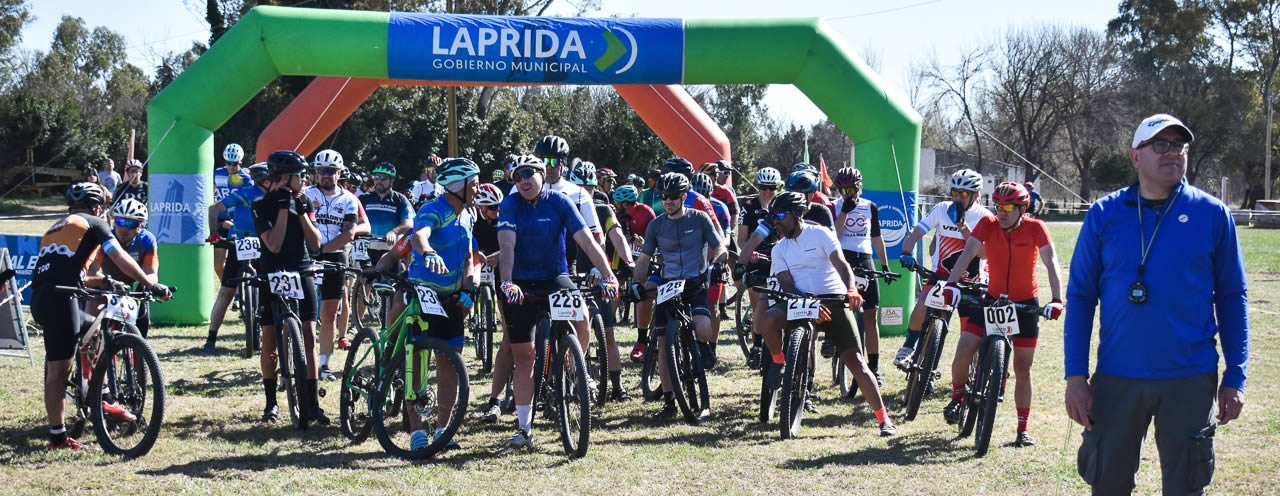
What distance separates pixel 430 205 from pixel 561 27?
632cm

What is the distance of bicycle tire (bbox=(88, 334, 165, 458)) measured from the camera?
22.6 feet

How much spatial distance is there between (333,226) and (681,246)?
334 centimetres

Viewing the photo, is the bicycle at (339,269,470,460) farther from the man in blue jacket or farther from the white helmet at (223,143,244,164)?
the white helmet at (223,143,244,164)

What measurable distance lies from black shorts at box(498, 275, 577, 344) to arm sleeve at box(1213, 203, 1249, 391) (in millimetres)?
3944

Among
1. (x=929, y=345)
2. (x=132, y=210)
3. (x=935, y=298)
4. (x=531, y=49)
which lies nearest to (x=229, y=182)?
(x=531, y=49)

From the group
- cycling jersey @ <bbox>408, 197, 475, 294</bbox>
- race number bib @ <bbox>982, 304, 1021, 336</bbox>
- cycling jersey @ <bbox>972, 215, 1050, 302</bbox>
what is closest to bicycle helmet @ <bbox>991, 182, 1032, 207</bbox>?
cycling jersey @ <bbox>972, 215, 1050, 302</bbox>

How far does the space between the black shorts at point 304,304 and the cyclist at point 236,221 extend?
0.62m

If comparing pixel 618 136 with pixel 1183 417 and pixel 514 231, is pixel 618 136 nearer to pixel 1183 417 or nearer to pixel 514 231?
pixel 514 231

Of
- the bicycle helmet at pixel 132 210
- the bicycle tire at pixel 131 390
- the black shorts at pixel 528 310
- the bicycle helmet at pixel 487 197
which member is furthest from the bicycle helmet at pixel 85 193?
the black shorts at pixel 528 310

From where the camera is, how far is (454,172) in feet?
24.0

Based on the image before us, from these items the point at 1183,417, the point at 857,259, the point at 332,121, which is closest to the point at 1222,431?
the point at 857,259

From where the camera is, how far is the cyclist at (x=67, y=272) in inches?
274

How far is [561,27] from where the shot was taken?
13273 mm

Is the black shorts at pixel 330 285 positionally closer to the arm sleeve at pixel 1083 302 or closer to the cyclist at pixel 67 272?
the cyclist at pixel 67 272
